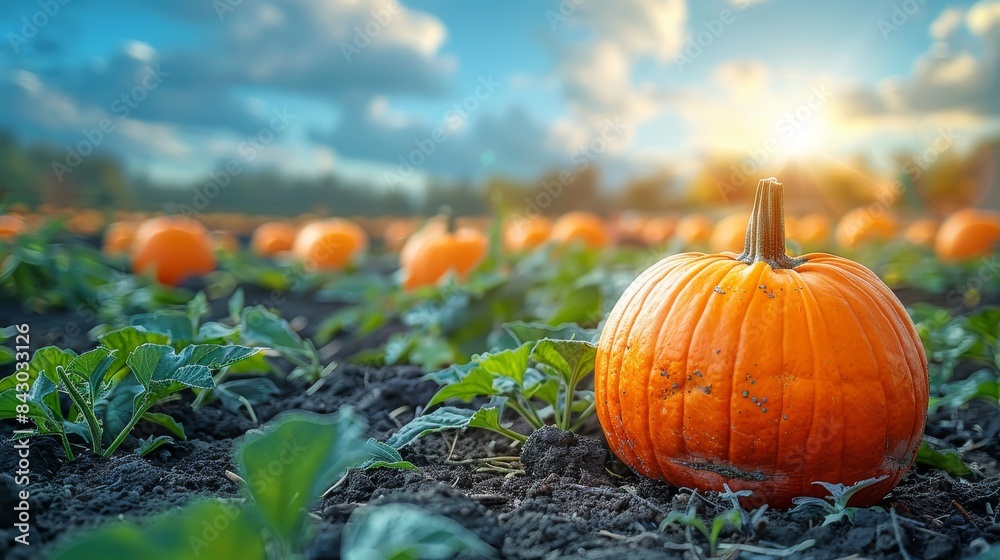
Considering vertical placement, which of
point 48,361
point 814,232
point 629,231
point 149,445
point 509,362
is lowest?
point 149,445

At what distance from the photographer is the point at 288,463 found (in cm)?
118

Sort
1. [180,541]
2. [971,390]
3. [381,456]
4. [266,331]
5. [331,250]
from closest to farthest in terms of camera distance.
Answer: [180,541]
[381,456]
[971,390]
[266,331]
[331,250]

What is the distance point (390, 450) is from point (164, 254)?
18.6 ft

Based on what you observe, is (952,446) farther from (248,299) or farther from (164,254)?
(164,254)

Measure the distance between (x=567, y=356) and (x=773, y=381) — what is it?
1.99ft

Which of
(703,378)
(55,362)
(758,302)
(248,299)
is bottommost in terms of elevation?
(248,299)

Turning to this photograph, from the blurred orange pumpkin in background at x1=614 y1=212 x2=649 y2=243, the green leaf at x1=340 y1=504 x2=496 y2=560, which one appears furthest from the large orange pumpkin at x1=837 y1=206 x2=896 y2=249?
the green leaf at x1=340 y1=504 x2=496 y2=560

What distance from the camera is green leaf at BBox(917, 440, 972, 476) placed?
2.22m

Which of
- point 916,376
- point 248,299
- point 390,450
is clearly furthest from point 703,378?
point 248,299

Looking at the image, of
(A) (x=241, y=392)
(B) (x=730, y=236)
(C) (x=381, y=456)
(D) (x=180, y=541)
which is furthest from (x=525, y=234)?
(D) (x=180, y=541)

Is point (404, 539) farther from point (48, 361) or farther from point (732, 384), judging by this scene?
point (48, 361)

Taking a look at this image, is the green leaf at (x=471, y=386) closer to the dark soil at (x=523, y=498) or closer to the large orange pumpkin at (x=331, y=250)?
the dark soil at (x=523, y=498)

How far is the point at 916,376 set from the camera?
197 cm

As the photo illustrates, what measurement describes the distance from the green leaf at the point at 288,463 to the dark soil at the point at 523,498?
0.19 meters
